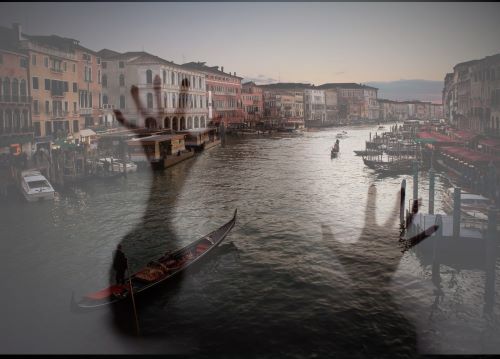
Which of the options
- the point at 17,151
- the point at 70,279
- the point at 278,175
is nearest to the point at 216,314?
the point at 70,279

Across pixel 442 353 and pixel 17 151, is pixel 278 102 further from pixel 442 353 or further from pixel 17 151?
pixel 442 353

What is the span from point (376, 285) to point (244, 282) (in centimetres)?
486

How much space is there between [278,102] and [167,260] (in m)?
115

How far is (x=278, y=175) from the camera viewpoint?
135ft

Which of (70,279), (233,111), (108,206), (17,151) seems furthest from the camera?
(233,111)

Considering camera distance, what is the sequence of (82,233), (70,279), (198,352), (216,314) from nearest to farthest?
(198,352) → (216,314) → (70,279) → (82,233)

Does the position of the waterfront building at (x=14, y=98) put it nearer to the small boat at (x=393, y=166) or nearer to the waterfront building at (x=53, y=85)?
the waterfront building at (x=53, y=85)

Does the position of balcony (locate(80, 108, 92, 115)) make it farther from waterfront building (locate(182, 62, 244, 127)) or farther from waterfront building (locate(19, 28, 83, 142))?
waterfront building (locate(182, 62, 244, 127))

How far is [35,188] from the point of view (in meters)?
28.7

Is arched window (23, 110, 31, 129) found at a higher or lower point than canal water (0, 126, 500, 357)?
higher

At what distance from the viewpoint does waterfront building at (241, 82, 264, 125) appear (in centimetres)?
11225

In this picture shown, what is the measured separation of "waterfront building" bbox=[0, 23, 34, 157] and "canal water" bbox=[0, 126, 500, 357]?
11.1 m

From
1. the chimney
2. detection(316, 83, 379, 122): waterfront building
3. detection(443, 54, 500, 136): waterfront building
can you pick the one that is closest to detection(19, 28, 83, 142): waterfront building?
the chimney

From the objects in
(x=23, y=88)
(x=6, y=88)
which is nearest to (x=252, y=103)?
(x=23, y=88)
